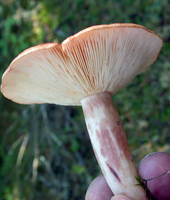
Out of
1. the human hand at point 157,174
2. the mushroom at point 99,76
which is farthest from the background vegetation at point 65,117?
the mushroom at point 99,76

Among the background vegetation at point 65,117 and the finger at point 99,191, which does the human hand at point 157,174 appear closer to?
the finger at point 99,191

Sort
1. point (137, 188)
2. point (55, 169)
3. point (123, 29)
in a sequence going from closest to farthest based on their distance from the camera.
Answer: point (123, 29) < point (137, 188) < point (55, 169)

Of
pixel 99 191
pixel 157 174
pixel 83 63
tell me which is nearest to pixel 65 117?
pixel 99 191

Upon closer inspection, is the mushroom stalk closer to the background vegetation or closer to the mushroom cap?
the mushroom cap

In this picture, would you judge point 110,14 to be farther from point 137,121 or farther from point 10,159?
point 10,159

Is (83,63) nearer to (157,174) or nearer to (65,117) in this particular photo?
(157,174)

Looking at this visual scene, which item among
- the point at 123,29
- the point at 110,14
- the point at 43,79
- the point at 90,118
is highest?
the point at 110,14

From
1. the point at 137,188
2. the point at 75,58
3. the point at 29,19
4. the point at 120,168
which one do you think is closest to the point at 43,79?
the point at 75,58
